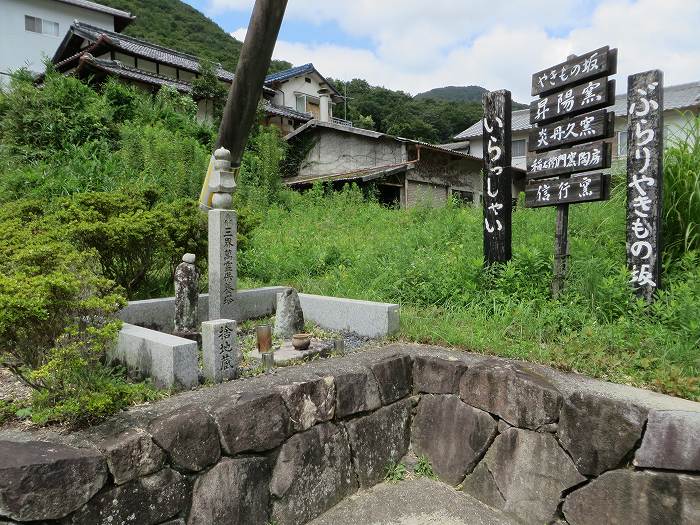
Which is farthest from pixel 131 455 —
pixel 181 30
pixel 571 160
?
Answer: pixel 181 30

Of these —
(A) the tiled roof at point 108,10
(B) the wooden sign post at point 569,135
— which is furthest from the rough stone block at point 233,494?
(A) the tiled roof at point 108,10

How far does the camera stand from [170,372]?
341 cm

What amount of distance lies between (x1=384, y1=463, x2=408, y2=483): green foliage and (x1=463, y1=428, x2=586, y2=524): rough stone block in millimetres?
589

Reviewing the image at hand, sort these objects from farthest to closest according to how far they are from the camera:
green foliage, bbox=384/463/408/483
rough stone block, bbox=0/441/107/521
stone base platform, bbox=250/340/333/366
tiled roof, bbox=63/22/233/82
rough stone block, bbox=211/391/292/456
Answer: tiled roof, bbox=63/22/233/82 < stone base platform, bbox=250/340/333/366 < green foliage, bbox=384/463/408/483 < rough stone block, bbox=211/391/292/456 < rough stone block, bbox=0/441/107/521

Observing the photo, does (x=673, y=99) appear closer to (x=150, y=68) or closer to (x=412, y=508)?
(x=150, y=68)

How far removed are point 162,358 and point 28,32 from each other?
28.4m

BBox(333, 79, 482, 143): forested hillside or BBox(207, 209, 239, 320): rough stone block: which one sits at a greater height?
BBox(333, 79, 482, 143): forested hillside

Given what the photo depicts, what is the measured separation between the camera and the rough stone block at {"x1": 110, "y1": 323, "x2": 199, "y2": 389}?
3.41 metres

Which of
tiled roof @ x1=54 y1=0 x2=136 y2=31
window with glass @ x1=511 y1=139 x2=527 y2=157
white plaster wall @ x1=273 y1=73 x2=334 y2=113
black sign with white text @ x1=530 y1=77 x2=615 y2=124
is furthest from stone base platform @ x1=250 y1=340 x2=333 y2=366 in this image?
tiled roof @ x1=54 y1=0 x2=136 y2=31

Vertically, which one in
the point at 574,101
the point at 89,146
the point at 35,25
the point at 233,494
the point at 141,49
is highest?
the point at 35,25

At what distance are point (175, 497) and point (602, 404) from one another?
280cm

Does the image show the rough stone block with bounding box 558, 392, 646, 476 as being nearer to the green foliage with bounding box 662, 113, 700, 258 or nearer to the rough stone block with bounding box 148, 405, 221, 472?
the rough stone block with bounding box 148, 405, 221, 472

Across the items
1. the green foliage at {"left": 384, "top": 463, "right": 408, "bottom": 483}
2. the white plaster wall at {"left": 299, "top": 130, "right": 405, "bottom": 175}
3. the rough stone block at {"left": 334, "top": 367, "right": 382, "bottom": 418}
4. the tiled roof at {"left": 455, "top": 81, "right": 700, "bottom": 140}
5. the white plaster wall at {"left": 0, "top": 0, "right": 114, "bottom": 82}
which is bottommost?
the green foliage at {"left": 384, "top": 463, "right": 408, "bottom": 483}

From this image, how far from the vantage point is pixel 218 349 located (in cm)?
374
